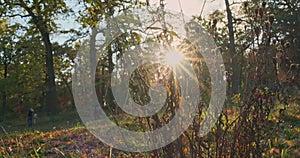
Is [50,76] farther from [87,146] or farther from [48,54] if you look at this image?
[87,146]

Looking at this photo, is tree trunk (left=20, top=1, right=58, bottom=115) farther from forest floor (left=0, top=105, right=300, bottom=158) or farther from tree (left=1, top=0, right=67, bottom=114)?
forest floor (left=0, top=105, right=300, bottom=158)

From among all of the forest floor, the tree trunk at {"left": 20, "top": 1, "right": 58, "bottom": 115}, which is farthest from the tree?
the forest floor

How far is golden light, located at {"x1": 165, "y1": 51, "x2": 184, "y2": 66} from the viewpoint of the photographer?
2.23 meters

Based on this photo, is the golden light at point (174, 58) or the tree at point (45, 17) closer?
the golden light at point (174, 58)

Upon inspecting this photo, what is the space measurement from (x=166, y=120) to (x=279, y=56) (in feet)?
2.38

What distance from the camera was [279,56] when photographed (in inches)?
92.3

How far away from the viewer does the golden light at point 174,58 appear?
2.23 m

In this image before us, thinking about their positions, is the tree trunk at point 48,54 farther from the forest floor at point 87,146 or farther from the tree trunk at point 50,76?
the forest floor at point 87,146

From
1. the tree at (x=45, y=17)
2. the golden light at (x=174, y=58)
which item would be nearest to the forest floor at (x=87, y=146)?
the golden light at (x=174, y=58)

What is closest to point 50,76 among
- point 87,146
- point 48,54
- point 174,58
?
point 48,54

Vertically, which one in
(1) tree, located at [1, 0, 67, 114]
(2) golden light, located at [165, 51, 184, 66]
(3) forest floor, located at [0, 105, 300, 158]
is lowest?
(3) forest floor, located at [0, 105, 300, 158]

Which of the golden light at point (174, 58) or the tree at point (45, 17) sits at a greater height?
the tree at point (45, 17)

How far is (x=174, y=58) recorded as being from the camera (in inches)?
89.8

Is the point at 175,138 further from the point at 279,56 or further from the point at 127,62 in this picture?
the point at 279,56
